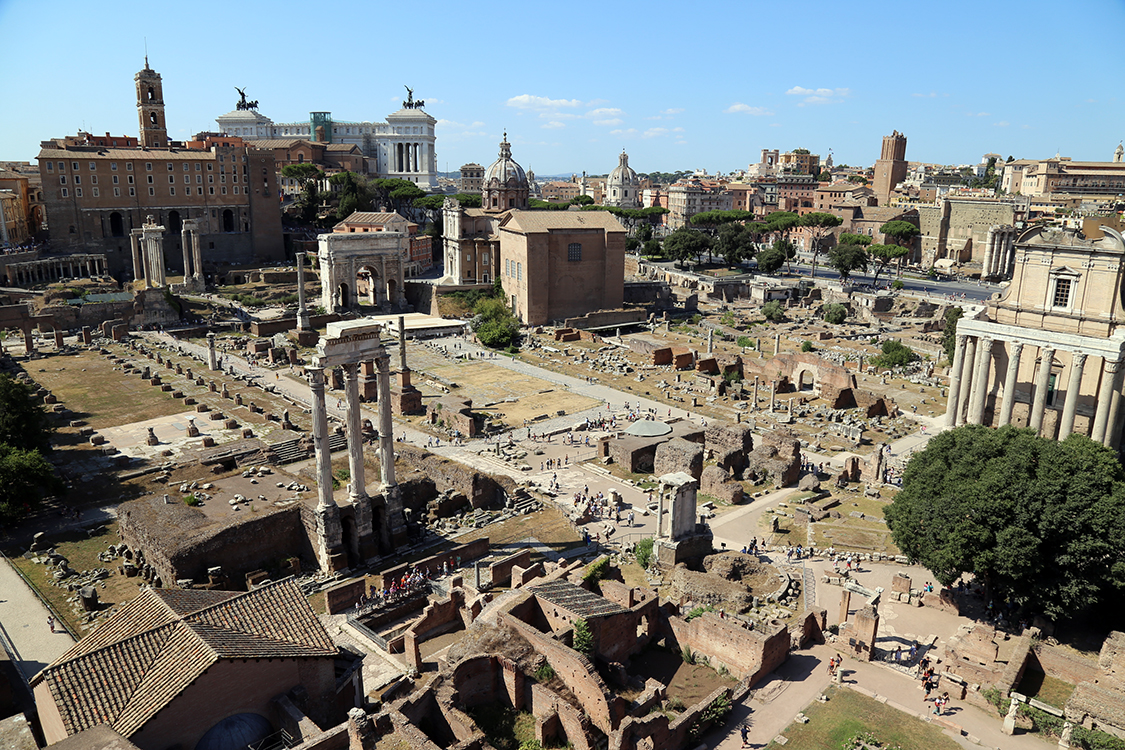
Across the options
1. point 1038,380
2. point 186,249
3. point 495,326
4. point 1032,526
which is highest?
point 186,249

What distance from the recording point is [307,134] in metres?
171

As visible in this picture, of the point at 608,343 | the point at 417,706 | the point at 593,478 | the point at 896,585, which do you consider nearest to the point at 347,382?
the point at 417,706

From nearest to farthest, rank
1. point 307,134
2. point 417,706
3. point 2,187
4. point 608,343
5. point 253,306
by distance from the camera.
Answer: point 417,706 → point 608,343 → point 253,306 → point 2,187 → point 307,134

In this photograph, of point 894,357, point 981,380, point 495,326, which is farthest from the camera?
point 495,326

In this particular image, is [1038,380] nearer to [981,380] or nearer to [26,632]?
[981,380]

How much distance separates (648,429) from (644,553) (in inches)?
495

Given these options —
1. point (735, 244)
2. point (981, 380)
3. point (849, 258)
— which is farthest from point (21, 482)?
point (735, 244)

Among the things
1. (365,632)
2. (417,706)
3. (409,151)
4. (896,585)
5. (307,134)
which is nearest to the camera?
(417,706)

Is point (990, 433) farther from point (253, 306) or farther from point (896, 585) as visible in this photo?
point (253, 306)

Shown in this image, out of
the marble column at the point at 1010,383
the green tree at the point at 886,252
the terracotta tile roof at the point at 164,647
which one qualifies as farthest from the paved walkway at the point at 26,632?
the green tree at the point at 886,252

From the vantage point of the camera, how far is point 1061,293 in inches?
1496

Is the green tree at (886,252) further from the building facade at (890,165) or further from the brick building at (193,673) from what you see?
the brick building at (193,673)

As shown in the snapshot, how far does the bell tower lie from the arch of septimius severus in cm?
10299

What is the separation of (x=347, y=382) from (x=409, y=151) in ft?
457
